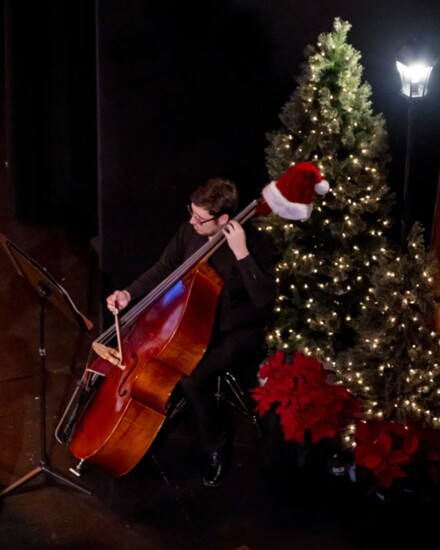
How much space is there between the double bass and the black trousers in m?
0.30

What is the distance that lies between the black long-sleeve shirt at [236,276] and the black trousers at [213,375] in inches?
2.4

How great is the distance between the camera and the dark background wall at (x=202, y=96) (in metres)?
4.93

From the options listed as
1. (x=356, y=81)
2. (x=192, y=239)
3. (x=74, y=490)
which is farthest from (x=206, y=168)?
(x=74, y=490)

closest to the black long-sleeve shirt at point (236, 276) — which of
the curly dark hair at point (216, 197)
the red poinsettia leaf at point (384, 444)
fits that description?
the curly dark hair at point (216, 197)

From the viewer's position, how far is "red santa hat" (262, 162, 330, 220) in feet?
13.3

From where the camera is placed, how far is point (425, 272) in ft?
14.0

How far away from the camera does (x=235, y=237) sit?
14.1 feet

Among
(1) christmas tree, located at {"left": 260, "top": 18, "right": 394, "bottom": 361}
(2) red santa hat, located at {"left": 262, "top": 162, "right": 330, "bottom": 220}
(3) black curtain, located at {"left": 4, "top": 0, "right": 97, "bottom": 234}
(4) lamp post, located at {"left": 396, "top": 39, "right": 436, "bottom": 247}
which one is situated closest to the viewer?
(2) red santa hat, located at {"left": 262, "top": 162, "right": 330, "bottom": 220}

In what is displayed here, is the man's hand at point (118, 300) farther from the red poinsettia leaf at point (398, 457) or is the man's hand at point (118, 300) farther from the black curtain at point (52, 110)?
the black curtain at point (52, 110)

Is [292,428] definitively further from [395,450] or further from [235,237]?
[235,237]

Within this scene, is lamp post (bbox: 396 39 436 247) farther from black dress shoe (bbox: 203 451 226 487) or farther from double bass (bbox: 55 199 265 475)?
black dress shoe (bbox: 203 451 226 487)

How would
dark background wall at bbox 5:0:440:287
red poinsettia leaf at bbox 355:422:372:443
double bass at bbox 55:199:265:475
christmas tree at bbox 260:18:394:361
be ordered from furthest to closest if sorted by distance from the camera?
dark background wall at bbox 5:0:440:287
christmas tree at bbox 260:18:394:361
red poinsettia leaf at bbox 355:422:372:443
double bass at bbox 55:199:265:475

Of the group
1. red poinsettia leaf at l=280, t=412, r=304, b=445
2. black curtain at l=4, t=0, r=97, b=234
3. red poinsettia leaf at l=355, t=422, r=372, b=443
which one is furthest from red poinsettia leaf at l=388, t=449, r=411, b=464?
black curtain at l=4, t=0, r=97, b=234

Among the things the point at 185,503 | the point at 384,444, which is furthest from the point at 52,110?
the point at 384,444
